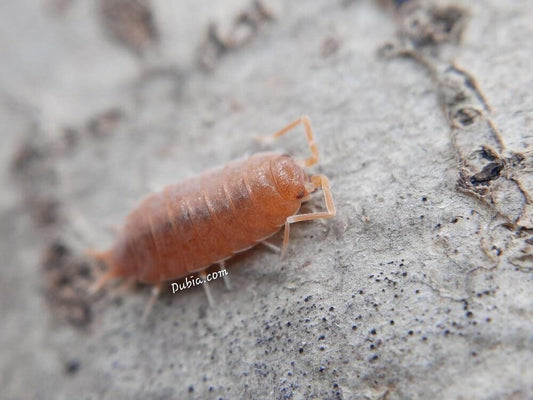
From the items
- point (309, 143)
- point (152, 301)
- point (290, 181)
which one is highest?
point (309, 143)

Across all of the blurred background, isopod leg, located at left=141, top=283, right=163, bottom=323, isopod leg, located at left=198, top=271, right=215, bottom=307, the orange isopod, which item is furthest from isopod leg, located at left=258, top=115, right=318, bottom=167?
isopod leg, located at left=141, top=283, right=163, bottom=323

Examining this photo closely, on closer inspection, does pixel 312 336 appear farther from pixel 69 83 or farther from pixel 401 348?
pixel 69 83

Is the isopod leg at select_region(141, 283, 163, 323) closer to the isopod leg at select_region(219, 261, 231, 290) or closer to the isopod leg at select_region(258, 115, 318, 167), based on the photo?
the isopod leg at select_region(219, 261, 231, 290)

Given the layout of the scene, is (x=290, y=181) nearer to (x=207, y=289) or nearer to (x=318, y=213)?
(x=318, y=213)

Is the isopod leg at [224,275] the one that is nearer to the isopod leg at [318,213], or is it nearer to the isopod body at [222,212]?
the isopod body at [222,212]

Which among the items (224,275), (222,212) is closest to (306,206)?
(222,212)

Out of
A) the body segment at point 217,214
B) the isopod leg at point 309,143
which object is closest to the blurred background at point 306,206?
the isopod leg at point 309,143

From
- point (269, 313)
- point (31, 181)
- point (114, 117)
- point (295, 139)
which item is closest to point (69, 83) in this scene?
point (114, 117)

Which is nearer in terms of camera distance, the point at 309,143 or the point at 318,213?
the point at 318,213
